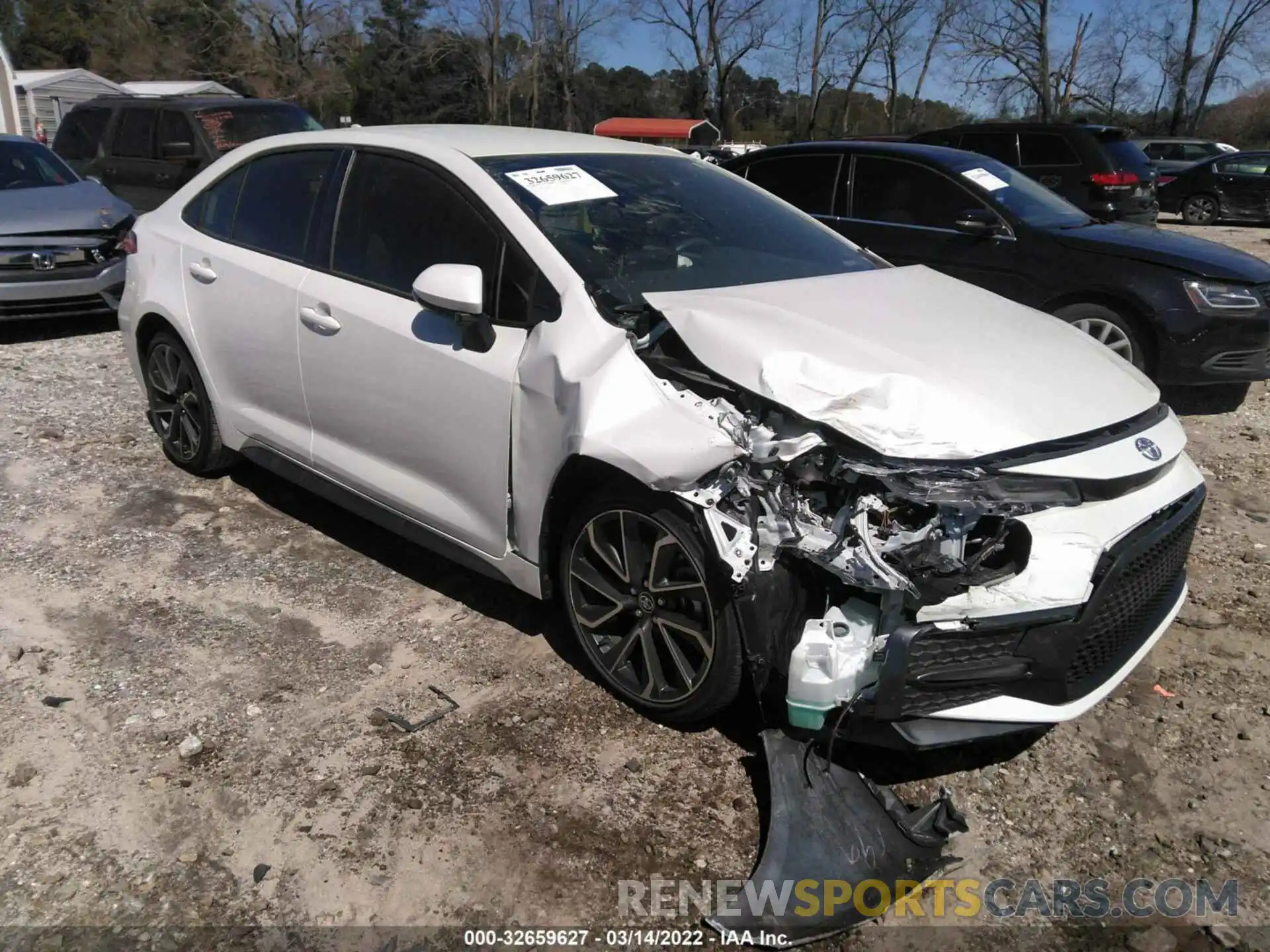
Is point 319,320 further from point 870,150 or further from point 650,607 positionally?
point 870,150

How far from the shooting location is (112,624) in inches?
144

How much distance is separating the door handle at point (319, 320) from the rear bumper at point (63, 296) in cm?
482

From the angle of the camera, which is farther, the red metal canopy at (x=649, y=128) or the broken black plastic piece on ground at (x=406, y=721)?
the red metal canopy at (x=649, y=128)

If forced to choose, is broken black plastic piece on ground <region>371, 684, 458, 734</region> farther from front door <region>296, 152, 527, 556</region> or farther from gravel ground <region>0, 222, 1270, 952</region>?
front door <region>296, 152, 527, 556</region>

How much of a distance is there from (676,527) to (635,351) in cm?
54

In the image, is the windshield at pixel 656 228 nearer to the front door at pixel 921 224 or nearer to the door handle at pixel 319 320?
the door handle at pixel 319 320

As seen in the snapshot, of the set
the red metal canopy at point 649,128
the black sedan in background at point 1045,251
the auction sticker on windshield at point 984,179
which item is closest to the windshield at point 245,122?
the black sedan in background at point 1045,251

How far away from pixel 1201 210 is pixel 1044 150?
10069 millimetres

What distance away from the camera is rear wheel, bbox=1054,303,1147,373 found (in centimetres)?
609

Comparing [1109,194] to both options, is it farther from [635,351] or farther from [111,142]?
[111,142]

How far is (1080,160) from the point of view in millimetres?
10828

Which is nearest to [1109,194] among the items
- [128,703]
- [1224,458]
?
[1224,458]

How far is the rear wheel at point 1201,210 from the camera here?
61.3 feet

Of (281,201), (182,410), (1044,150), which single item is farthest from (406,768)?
(1044,150)
